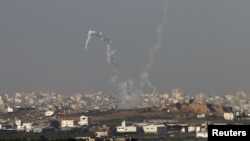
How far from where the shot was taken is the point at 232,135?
82.8 feet

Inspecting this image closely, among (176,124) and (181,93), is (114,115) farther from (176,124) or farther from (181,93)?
(181,93)

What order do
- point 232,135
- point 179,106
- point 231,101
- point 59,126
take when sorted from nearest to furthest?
point 232,135, point 59,126, point 179,106, point 231,101

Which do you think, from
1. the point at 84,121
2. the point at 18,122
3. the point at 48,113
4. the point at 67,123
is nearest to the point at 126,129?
the point at 67,123

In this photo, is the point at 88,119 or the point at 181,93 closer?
the point at 88,119

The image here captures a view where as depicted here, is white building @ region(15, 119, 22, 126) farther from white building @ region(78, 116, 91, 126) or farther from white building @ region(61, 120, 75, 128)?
white building @ region(78, 116, 91, 126)

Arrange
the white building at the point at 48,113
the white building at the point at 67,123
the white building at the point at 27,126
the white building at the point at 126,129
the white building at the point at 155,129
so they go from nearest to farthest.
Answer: the white building at the point at 126,129
the white building at the point at 155,129
the white building at the point at 27,126
the white building at the point at 67,123
the white building at the point at 48,113

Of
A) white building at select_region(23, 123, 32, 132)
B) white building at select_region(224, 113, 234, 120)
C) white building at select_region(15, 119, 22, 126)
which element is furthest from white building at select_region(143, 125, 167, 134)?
white building at select_region(15, 119, 22, 126)

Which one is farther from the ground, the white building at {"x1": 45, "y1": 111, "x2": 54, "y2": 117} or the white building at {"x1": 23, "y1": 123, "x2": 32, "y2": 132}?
the white building at {"x1": 45, "y1": 111, "x2": 54, "y2": 117}

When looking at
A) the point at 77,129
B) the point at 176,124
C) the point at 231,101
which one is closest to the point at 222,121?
the point at 176,124

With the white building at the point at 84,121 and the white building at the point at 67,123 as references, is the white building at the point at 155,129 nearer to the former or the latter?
the white building at the point at 67,123

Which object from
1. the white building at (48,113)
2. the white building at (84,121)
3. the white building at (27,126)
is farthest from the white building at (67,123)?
the white building at (48,113)

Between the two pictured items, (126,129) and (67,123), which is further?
(67,123)

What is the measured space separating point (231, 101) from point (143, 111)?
142 ft

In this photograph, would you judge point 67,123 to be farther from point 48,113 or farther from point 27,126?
point 48,113
